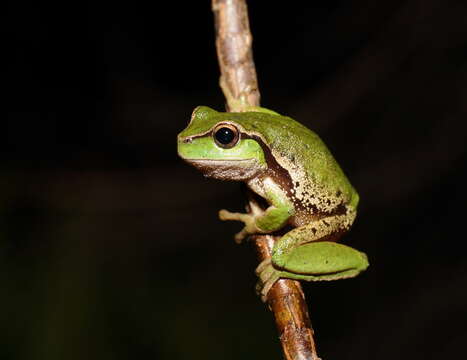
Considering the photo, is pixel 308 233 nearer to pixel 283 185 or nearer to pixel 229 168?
pixel 283 185

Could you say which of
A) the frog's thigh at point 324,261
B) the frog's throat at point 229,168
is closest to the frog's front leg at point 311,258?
the frog's thigh at point 324,261

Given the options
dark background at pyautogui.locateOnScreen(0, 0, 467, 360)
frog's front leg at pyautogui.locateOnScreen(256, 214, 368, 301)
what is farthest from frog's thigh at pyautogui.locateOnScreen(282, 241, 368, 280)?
dark background at pyautogui.locateOnScreen(0, 0, 467, 360)

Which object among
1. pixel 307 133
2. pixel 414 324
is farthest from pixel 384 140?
pixel 307 133

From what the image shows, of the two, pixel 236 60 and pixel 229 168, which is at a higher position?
pixel 236 60

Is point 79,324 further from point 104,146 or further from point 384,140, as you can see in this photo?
point 384,140

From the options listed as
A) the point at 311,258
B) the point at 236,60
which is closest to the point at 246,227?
the point at 311,258
